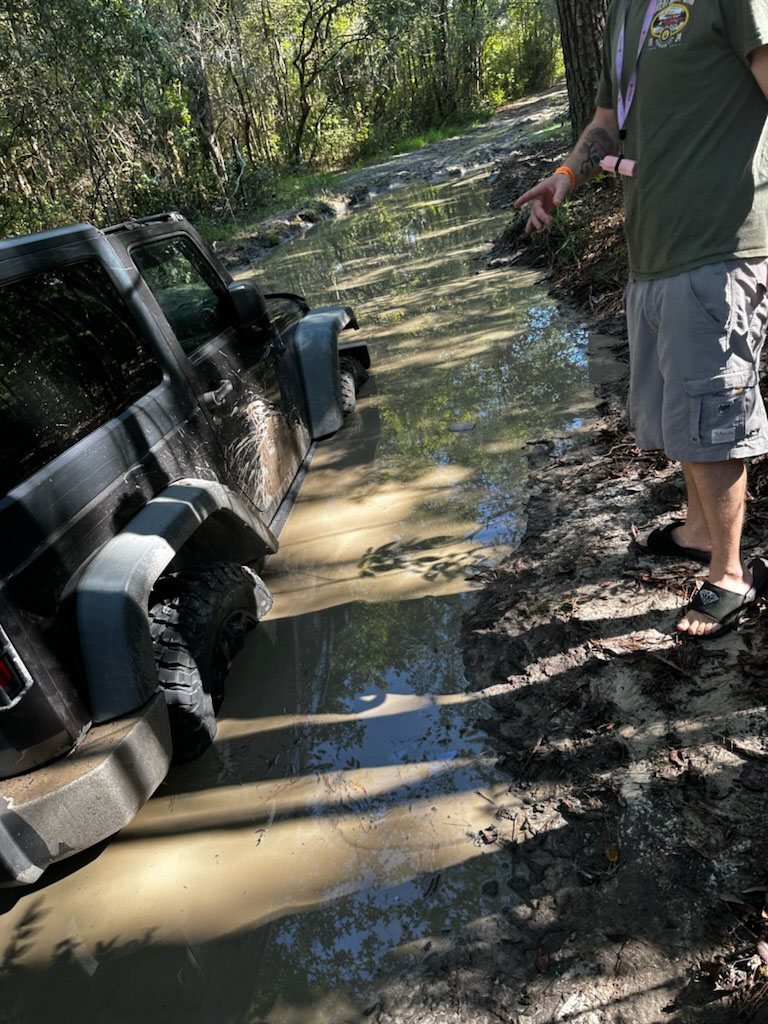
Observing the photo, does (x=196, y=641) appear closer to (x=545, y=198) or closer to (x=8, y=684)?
(x=8, y=684)

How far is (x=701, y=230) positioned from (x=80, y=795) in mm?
2451

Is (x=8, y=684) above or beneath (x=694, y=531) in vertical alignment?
above

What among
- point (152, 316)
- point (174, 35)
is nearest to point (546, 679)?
point (152, 316)

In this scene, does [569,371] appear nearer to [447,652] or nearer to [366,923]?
[447,652]

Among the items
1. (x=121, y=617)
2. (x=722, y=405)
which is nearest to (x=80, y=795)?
(x=121, y=617)

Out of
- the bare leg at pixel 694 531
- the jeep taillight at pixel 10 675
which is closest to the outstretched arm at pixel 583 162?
the bare leg at pixel 694 531

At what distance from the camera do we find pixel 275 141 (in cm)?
2320

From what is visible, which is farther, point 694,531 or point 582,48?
point 582,48

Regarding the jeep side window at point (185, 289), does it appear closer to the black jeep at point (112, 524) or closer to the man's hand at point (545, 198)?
the black jeep at point (112, 524)

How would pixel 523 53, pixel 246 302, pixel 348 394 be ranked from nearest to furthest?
pixel 246 302 < pixel 348 394 < pixel 523 53

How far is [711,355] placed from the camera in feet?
6.92

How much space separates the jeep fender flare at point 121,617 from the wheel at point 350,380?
2.98 m

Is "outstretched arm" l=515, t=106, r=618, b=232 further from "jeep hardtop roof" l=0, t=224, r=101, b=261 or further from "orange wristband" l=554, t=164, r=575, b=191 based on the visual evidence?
"jeep hardtop roof" l=0, t=224, r=101, b=261

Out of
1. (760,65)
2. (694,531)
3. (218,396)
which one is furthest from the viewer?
(218,396)
